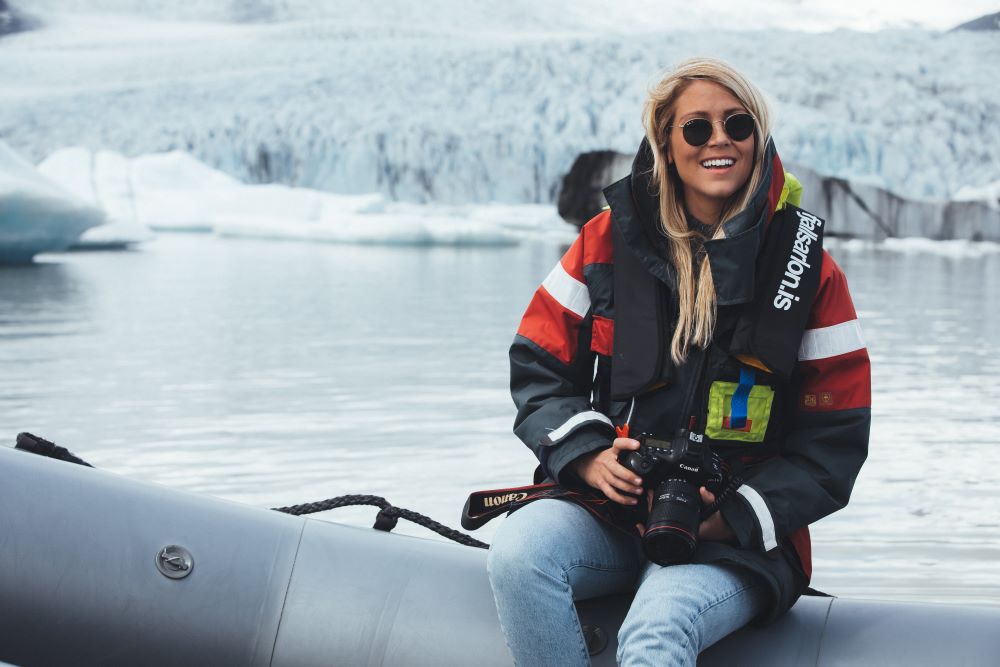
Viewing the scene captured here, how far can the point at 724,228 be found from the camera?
1.20 meters

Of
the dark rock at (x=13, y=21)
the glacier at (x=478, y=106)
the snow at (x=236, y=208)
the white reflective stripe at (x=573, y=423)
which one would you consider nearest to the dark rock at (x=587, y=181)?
the snow at (x=236, y=208)

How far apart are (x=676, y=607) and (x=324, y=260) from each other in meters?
10.4

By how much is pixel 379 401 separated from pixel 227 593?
2.57 metres

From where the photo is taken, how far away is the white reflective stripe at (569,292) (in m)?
1.25

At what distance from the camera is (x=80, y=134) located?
18812 mm

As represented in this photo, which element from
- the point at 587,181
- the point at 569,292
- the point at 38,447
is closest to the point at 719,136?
the point at 569,292

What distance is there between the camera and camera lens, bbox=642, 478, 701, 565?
3.61ft

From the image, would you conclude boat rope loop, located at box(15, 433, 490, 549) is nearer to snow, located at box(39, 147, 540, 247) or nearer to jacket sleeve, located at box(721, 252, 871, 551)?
jacket sleeve, located at box(721, 252, 871, 551)

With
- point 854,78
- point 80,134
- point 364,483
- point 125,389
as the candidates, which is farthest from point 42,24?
point 364,483

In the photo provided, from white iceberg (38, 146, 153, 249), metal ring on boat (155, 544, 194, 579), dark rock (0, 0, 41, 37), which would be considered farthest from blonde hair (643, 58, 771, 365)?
dark rock (0, 0, 41, 37)

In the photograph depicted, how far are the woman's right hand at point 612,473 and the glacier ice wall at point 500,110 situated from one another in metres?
14.6

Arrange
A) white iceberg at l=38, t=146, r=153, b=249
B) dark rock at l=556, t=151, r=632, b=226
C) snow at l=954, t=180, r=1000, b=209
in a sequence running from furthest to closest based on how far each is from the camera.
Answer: white iceberg at l=38, t=146, r=153, b=249
dark rock at l=556, t=151, r=632, b=226
snow at l=954, t=180, r=1000, b=209

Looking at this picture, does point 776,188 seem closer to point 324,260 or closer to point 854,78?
point 324,260

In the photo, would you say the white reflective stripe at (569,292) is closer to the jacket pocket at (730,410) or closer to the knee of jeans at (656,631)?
the jacket pocket at (730,410)
